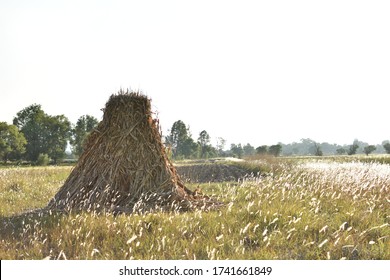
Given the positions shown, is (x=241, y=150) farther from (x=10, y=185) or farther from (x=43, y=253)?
(x=43, y=253)

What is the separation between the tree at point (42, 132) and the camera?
68.1 metres

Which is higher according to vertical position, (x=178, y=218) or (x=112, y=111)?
(x=112, y=111)

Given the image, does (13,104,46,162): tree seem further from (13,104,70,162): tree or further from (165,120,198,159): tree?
(165,120,198,159): tree

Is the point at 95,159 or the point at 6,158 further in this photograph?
the point at 6,158

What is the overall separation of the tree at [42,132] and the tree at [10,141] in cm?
481

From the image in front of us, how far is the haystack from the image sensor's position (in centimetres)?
744

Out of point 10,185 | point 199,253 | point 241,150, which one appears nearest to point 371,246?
point 199,253

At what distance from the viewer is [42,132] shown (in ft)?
228

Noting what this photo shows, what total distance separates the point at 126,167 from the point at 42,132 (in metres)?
67.5

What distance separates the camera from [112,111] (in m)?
8.12

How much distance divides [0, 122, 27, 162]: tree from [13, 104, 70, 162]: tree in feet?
15.8

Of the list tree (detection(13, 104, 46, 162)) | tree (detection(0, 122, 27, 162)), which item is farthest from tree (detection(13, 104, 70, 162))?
tree (detection(0, 122, 27, 162))

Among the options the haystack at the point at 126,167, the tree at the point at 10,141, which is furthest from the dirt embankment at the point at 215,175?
the tree at the point at 10,141
